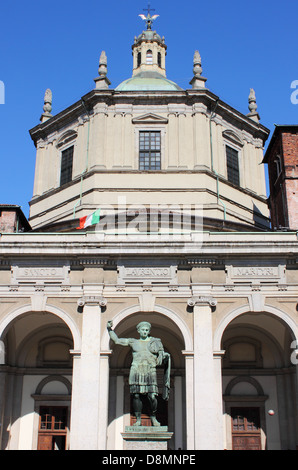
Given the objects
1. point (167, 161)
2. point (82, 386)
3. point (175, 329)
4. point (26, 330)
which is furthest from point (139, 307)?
point (167, 161)

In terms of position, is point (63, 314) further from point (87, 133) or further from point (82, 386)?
point (87, 133)

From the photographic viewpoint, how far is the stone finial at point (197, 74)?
28394 mm

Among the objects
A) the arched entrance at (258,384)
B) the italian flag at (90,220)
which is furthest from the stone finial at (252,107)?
the arched entrance at (258,384)

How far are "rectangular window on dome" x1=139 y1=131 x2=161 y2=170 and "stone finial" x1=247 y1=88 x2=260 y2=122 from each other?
21.6 feet

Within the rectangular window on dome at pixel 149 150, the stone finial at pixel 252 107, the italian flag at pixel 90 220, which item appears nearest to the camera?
the italian flag at pixel 90 220

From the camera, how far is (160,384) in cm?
2139

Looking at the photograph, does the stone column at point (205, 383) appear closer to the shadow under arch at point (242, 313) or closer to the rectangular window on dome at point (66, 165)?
the shadow under arch at point (242, 313)

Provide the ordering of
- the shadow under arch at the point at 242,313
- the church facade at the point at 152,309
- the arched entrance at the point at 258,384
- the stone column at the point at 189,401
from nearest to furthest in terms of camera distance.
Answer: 1. the stone column at the point at 189,401
2. the church facade at the point at 152,309
3. the shadow under arch at the point at 242,313
4. the arched entrance at the point at 258,384

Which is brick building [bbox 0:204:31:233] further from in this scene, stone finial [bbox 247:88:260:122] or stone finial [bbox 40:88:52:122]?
stone finial [bbox 247:88:260:122]

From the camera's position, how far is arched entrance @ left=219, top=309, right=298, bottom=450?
68.6ft

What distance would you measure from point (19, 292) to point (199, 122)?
40.7 feet

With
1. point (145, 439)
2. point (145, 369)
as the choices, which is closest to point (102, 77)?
point (145, 369)

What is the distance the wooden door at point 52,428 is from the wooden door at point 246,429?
6.35 meters

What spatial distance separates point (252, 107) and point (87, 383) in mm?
19214
